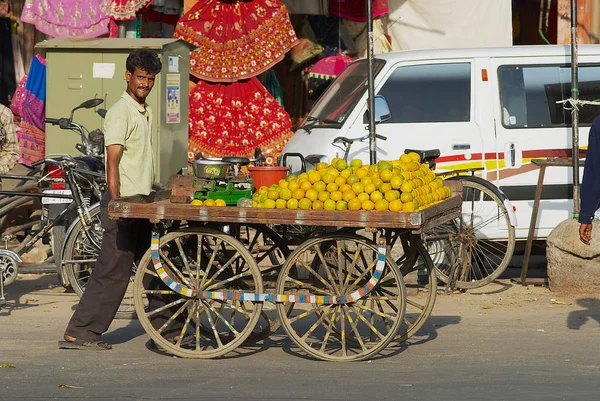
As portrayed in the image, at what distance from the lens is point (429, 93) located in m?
10.0

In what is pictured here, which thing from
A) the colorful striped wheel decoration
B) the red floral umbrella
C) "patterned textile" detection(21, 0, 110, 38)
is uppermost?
"patterned textile" detection(21, 0, 110, 38)

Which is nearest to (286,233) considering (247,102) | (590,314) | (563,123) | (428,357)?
(428,357)

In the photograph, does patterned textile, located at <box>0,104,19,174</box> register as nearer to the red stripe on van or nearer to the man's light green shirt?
the man's light green shirt

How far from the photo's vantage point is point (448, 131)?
9969 millimetres

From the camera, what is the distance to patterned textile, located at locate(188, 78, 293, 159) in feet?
40.4

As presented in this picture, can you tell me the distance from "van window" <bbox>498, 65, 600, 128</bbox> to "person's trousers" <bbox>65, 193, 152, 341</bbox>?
411 centimetres

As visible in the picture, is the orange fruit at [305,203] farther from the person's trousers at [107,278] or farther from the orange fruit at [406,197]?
the person's trousers at [107,278]

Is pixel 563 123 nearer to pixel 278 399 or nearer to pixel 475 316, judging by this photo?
pixel 475 316

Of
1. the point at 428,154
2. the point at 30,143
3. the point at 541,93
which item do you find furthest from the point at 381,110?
the point at 30,143

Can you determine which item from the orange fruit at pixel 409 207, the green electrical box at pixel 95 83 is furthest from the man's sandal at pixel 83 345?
the green electrical box at pixel 95 83

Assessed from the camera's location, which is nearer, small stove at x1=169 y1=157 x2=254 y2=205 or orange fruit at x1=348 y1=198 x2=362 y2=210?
orange fruit at x1=348 y1=198 x2=362 y2=210

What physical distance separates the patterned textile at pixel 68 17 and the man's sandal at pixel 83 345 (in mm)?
5602

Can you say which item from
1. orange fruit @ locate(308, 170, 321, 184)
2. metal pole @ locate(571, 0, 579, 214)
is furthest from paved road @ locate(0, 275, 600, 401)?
metal pole @ locate(571, 0, 579, 214)

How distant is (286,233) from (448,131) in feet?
9.07
